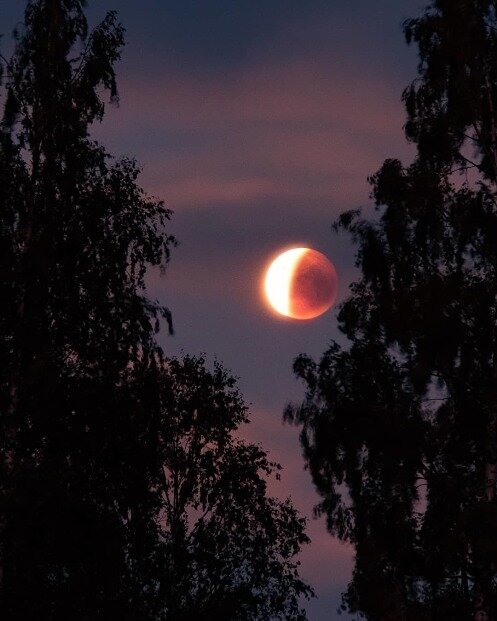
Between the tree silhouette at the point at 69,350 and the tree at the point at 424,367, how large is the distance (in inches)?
167

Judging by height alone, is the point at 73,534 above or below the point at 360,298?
below

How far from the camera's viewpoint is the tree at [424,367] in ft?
68.0

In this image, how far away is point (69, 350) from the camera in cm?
1988

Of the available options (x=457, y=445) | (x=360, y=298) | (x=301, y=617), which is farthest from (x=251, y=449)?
(x=457, y=445)

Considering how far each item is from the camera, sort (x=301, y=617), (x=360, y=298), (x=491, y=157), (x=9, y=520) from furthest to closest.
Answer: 1. (x=301, y=617)
2. (x=360, y=298)
3. (x=491, y=157)
4. (x=9, y=520)

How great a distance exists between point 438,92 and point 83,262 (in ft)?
27.8

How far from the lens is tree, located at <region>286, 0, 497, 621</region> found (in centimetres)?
2073

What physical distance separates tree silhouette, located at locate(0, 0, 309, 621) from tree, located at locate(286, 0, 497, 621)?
4237mm

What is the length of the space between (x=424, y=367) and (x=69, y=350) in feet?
21.9

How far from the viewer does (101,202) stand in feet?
70.0

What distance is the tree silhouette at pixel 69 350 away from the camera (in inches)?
704

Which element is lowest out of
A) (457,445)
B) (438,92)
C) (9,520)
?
(9,520)

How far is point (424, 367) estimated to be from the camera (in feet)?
69.2

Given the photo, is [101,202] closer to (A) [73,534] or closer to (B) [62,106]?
(B) [62,106]
